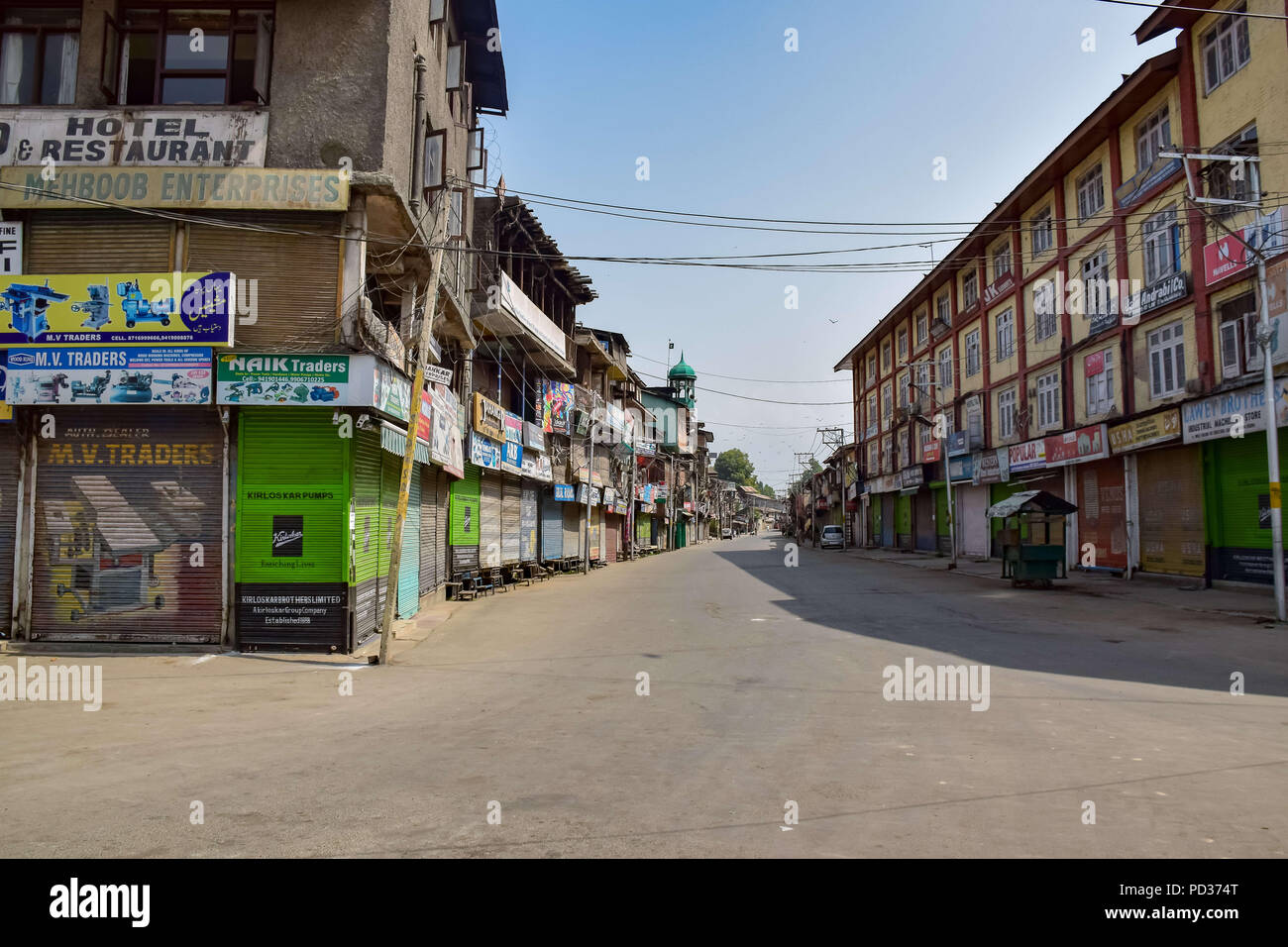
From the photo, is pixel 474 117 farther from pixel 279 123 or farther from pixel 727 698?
pixel 727 698

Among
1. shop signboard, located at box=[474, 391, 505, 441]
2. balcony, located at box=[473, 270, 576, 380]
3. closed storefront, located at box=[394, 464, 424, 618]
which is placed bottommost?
closed storefront, located at box=[394, 464, 424, 618]

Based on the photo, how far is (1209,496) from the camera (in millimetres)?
20781

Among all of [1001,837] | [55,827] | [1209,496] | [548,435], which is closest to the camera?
[1001,837]

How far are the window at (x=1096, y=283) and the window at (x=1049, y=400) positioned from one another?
324cm

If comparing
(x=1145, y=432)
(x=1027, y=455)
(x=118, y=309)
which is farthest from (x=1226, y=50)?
(x=118, y=309)

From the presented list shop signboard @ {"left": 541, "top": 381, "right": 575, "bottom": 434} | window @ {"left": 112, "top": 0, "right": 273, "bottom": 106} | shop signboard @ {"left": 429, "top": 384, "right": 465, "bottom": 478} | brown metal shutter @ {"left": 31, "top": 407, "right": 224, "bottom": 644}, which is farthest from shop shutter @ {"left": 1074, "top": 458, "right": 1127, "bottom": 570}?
window @ {"left": 112, "top": 0, "right": 273, "bottom": 106}

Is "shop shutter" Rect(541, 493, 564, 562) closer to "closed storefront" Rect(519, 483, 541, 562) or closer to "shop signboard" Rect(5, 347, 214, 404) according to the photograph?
"closed storefront" Rect(519, 483, 541, 562)

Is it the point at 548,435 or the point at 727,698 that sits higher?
the point at 548,435

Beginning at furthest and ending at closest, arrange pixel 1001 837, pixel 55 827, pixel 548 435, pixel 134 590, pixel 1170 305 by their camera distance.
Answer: pixel 548 435, pixel 1170 305, pixel 134 590, pixel 55 827, pixel 1001 837

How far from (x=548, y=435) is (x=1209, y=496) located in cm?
2183

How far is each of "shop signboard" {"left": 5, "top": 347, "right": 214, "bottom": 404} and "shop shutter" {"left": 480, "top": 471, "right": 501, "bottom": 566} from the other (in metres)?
12.4

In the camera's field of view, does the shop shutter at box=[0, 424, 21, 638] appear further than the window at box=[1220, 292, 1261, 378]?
No

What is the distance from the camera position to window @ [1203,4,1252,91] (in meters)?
19.8

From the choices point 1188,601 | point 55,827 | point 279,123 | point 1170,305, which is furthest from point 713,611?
point 1170,305
